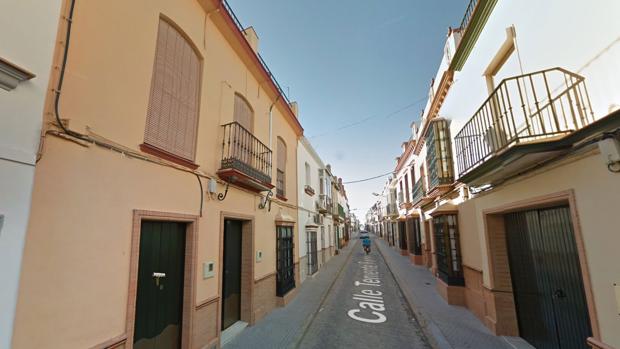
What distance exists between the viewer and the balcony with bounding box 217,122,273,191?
17.3 feet

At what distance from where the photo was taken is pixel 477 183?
18.8 feet

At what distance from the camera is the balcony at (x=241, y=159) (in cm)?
526

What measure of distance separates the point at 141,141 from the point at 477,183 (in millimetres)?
6439

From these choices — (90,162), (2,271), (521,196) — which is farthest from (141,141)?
(521,196)

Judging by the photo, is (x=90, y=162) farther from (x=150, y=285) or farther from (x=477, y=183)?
(x=477, y=183)

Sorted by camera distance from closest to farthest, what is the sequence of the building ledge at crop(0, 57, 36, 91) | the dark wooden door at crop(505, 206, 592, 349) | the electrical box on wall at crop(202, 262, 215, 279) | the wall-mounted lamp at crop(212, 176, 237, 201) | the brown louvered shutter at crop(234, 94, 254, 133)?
the building ledge at crop(0, 57, 36, 91), the dark wooden door at crop(505, 206, 592, 349), the electrical box on wall at crop(202, 262, 215, 279), the wall-mounted lamp at crop(212, 176, 237, 201), the brown louvered shutter at crop(234, 94, 254, 133)

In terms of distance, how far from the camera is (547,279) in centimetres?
450

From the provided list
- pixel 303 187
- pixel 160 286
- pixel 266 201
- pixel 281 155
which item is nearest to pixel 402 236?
pixel 303 187

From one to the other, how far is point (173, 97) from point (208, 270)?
3.10 meters

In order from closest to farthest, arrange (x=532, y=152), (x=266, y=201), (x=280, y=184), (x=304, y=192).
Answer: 1. (x=532, y=152)
2. (x=266, y=201)
3. (x=280, y=184)
4. (x=304, y=192)

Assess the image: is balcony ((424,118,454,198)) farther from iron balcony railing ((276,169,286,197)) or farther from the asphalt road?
iron balcony railing ((276,169,286,197))

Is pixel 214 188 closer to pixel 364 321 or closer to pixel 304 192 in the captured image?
pixel 364 321

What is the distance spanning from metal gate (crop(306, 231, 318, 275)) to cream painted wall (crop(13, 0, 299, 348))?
7256 mm

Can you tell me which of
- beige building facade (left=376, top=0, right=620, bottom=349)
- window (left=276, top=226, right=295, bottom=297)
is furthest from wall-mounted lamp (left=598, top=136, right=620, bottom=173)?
window (left=276, top=226, right=295, bottom=297)
